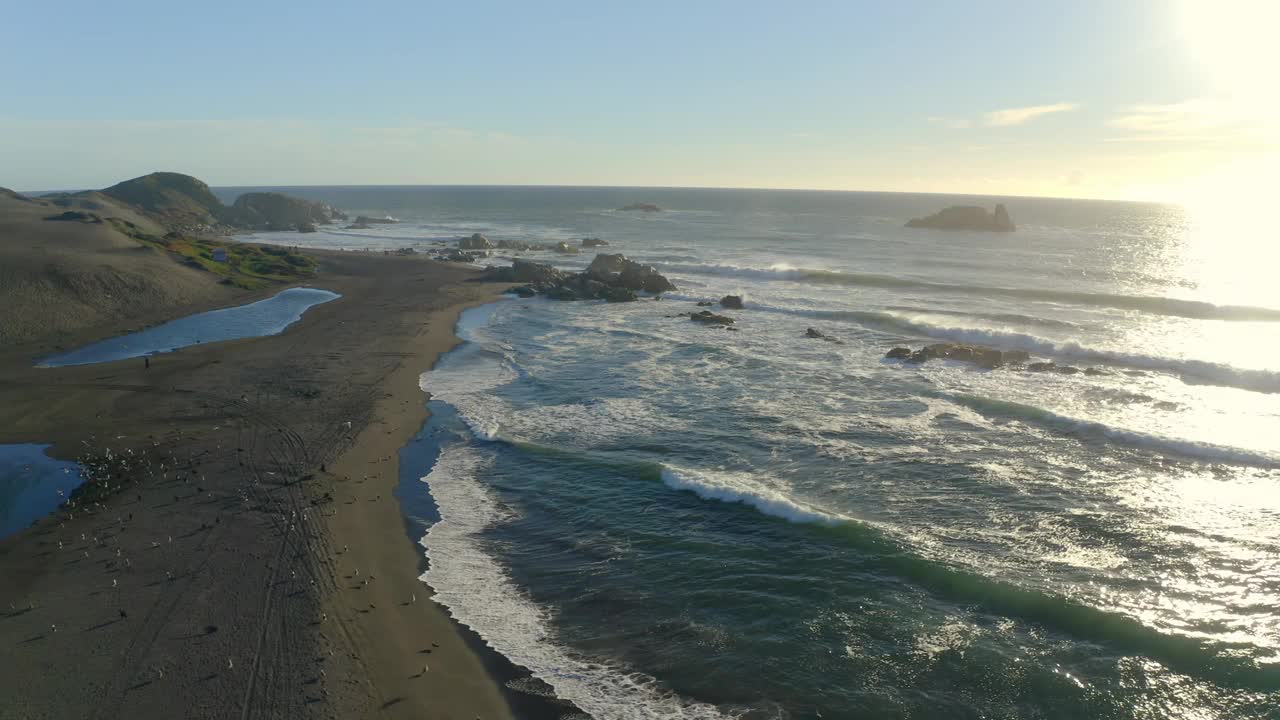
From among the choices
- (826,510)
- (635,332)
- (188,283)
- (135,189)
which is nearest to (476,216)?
(135,189)

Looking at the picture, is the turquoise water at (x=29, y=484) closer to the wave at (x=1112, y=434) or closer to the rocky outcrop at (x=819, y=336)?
the wave at (x=1112, y=434)

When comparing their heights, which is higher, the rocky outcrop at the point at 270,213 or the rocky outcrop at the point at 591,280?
the rocky outcrop at the point at 270,213

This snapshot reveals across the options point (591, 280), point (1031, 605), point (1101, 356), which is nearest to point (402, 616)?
point (1031, 605)

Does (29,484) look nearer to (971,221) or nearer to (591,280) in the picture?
(591,280)

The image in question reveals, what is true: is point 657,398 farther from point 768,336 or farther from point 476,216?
point 476,216

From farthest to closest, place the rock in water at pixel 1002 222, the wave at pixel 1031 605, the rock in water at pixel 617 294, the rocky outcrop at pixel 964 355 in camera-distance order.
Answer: the rock in water at pixel 1002 222, the rock in water at pixel 617 294, the rocky outcrop at pixel 964 355, the wave at pixel 1031 605

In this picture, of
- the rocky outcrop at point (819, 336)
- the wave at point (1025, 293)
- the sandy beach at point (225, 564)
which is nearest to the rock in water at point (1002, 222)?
the wave at point (1025, 293)
